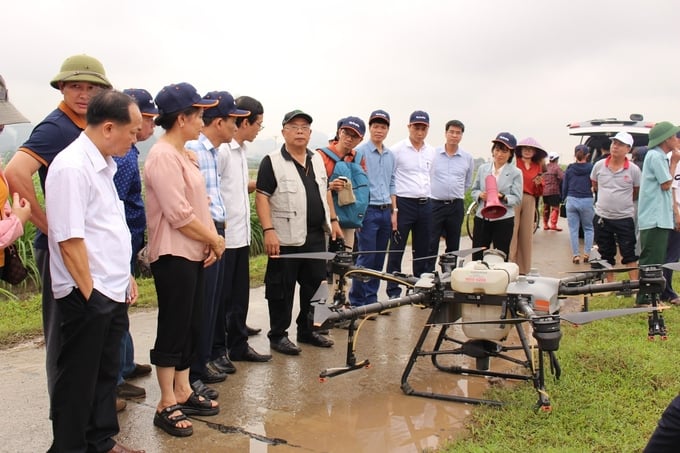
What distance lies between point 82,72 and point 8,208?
3.10ft

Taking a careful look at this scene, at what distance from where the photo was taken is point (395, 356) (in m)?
5.30

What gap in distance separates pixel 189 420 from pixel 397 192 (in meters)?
3.77

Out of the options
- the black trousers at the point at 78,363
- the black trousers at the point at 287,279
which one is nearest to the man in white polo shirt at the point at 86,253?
the black trousers at the point at 78,363

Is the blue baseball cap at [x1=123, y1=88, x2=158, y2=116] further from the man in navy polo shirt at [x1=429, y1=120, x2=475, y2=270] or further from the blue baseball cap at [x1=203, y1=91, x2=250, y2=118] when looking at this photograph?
the man in navy polo shirt at [x1=429, y1=120, x2=475, y2=270]

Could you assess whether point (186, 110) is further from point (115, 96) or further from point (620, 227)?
point (620, 227)

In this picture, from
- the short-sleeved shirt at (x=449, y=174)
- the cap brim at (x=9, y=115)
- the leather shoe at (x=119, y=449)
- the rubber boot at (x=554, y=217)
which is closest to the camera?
the cap brim at (x=9, y=115)

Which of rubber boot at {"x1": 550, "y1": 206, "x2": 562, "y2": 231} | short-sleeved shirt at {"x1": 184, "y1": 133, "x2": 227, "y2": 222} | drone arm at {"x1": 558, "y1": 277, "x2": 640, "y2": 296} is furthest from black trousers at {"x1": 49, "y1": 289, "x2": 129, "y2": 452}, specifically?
rubber boot at {"x1": 550, "y1": 206, "x2": 562, "y2": 231}

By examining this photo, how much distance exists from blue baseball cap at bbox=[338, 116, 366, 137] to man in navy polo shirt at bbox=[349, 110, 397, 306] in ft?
1.58

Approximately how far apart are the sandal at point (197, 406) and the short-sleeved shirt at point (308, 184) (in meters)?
1.85

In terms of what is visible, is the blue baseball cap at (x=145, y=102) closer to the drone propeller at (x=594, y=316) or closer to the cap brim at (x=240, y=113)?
the cap brim at (x=240, y=113)

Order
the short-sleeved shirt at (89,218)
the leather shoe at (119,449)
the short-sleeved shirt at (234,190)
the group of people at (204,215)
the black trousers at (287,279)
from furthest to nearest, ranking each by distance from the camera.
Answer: the black trousers at (287,279) → the short-sleeved shirt at (234,190) → the leather shoe at (119,449) → the group of people at (204,215) → the short-sleeved shirt at (89,218)

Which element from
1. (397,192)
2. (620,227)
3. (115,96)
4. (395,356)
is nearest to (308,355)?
(395,356)

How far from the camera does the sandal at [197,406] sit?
3.95m

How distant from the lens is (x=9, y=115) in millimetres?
3188
